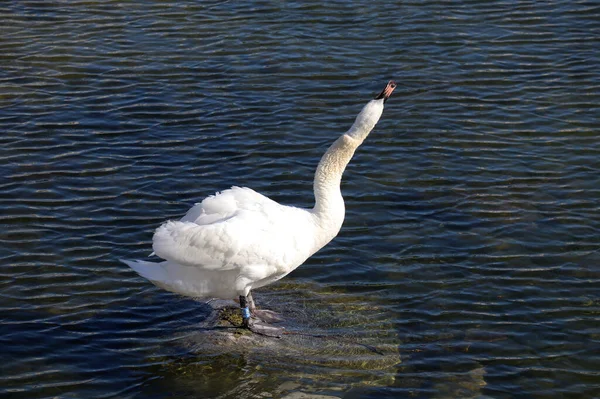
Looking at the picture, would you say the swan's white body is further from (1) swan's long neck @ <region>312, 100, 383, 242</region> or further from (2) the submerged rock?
(2) the submerged rock

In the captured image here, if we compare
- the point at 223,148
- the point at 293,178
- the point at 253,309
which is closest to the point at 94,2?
the point at 223,148

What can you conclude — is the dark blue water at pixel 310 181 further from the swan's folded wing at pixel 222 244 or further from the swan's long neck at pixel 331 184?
the swan's long neck at pixel 331 184

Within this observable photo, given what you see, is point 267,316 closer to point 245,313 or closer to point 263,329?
point 263,329

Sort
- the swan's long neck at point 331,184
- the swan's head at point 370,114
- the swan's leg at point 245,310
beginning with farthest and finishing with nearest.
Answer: the swan's leg at point 245,310
the swan's long neck at point 331,184
the swan's head at point 370,114

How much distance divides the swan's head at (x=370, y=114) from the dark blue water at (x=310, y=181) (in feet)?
5.82

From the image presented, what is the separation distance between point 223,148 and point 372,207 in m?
2.20

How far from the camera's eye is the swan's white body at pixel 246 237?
824 centimetres

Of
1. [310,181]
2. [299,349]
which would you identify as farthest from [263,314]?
[310,181]

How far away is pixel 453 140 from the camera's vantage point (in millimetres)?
11938

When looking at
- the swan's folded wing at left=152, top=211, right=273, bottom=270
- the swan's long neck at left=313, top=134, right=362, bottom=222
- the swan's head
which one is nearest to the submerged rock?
the swan's folded wing at left=152, top=211, right=273, bottom=270

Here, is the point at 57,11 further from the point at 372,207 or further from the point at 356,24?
the point at 372,207

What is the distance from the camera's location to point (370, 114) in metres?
8.20

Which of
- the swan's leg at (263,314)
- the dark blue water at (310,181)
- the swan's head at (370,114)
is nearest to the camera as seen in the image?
the swan's head at (370,114)

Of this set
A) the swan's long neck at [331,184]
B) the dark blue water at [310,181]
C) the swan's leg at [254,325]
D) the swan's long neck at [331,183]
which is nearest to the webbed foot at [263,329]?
the swan's leg at [254,325]
